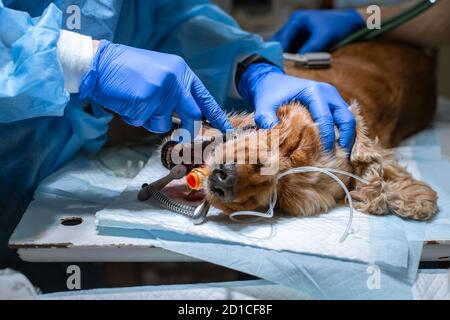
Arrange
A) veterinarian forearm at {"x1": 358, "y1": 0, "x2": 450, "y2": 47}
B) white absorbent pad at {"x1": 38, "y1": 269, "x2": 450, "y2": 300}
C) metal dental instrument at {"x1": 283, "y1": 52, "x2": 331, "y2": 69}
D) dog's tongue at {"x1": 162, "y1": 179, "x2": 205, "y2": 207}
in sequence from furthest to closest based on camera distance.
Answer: veterinarian forearm at {"x1": 358, "y1": 0, "x2": 450, "y2": 47} → metal dental instrument at {"x1": 283, "y1": 52, "x2": 331, "y2": 69} → dog's tongue at {"x1": 162, "y1": 179, "x2": 205, "y2": 207} → white absorbent pad at {"x1": 38, "y1": 269, "x2": 450, "y2": 300}

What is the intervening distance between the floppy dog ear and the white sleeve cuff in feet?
2.11

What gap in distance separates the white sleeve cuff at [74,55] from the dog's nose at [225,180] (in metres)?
0.36

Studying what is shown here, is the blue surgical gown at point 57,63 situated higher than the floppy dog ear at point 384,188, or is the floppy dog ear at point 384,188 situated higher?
the blue surgical gown at point 57,63

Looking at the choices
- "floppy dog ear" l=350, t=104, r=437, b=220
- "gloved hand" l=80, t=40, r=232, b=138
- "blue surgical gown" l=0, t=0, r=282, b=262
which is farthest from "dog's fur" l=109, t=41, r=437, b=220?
"blue surgical gown" l=0, t=0, r=282, b=262

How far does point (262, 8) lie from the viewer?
8.57 ft

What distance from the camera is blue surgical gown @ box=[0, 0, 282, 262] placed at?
1.08 m

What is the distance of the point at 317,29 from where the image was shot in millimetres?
1946

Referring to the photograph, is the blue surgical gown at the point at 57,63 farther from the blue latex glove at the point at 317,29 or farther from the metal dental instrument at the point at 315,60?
the blue latex glove at the point at 317,29

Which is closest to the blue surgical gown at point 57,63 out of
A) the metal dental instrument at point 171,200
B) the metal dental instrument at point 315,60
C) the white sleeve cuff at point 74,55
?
the white sleeve cuff at point 74,55

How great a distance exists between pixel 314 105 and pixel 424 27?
0.97 metres

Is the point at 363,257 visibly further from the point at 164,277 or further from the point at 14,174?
the point at 164,277

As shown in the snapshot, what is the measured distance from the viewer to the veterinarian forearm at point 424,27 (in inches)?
75.2

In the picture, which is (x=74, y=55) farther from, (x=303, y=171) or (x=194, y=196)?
(x=303, y=171)

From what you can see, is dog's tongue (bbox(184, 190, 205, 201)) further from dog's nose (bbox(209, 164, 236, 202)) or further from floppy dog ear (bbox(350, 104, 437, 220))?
floppy dog ear (bbox(350, 104, 437, 220))
